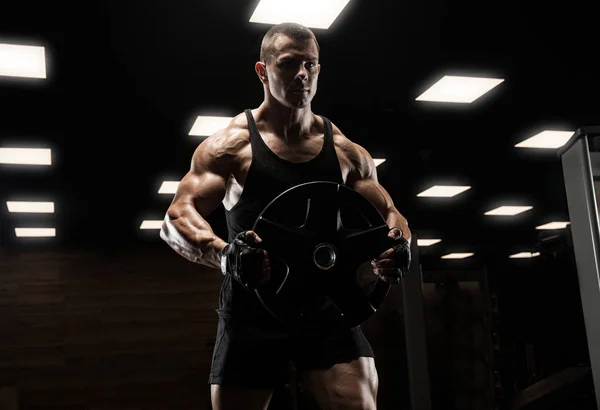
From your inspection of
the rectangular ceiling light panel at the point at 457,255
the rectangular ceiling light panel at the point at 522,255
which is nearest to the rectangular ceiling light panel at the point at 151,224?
the rectangular ceiling light panel at the point at 457,255

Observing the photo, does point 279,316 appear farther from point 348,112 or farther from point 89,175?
point 89,175

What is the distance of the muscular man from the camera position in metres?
1.90

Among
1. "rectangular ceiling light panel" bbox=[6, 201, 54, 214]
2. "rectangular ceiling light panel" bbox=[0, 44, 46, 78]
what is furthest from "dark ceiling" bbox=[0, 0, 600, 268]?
"rectangular ceiling light panel" bbox=[6, 201, 54, 214]

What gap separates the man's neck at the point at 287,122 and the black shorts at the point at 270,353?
22.8 inches

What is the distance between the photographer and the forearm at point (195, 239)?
69.0 inches

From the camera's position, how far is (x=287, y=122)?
2064 mm

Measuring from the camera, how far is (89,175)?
21.3 ft

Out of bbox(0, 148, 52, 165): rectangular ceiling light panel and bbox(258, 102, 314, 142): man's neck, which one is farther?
bbox(0, 148, 52, 165): rectangular ceiling light panel

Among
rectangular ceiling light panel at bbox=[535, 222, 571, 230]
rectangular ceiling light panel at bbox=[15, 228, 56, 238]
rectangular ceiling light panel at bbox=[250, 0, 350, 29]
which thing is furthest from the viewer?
rectangular ceiling light panel at bbox=[535, 222, 571, 230]

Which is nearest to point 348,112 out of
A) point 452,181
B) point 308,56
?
point 452,181

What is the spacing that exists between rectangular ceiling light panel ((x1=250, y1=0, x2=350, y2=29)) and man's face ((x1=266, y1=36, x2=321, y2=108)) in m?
1.77

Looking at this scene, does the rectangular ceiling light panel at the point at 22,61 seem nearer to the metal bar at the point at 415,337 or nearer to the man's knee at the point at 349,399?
the man's knee at the point at 349,399

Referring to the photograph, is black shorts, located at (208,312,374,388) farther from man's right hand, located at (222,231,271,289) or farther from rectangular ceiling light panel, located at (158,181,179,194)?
rectangular ceiling light panel, located at (158,181,179,194)

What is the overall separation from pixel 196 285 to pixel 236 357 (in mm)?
7916
